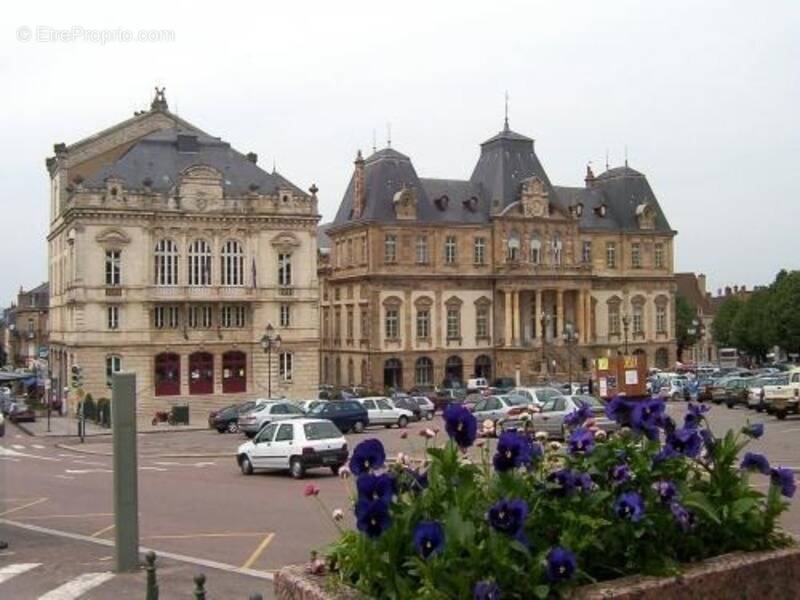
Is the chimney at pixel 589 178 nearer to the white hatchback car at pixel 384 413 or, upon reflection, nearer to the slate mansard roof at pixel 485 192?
the slate mansard roof at pixel 485 192

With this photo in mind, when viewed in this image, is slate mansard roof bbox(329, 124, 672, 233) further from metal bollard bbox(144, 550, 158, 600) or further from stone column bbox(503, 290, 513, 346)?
metal bollard bbox(144, 550, 158, 600)

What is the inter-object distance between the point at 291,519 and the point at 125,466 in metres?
5.40

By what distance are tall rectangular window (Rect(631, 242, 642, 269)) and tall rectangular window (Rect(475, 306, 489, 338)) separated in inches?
579

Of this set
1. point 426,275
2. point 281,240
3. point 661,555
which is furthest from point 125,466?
point 426,275

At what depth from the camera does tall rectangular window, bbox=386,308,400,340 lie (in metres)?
73.1

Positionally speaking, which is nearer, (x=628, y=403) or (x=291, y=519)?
(x=628, y=403)

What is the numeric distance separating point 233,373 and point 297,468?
3821 cm

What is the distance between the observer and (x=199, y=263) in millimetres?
61719

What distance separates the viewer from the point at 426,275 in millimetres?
74500

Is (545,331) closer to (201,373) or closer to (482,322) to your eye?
(482,322)

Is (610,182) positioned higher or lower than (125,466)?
higher

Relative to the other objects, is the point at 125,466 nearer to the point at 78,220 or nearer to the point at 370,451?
the point at 370,451

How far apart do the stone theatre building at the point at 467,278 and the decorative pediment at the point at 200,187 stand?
46.7ft

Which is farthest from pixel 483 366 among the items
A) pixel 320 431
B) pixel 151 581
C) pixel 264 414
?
pixel 151 581
